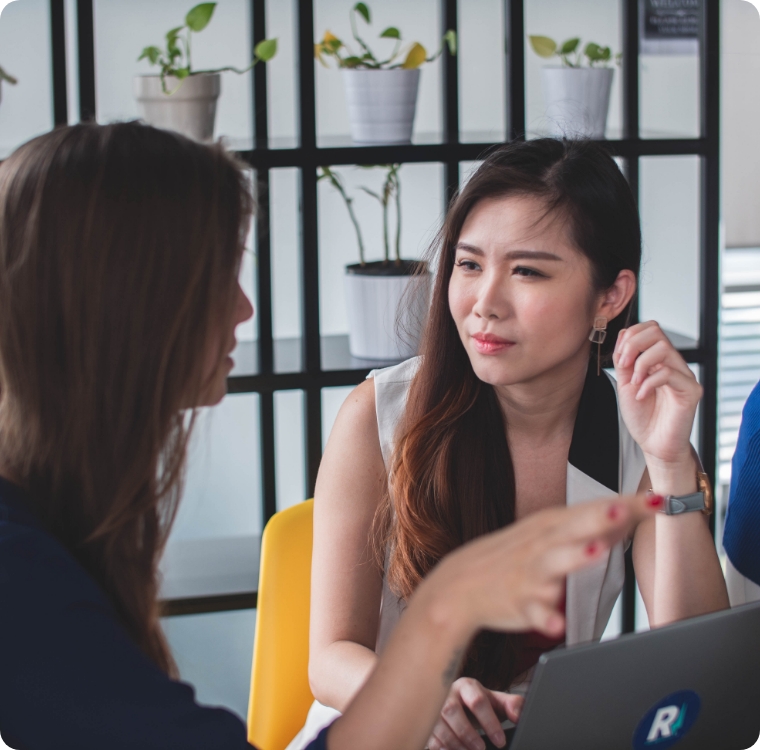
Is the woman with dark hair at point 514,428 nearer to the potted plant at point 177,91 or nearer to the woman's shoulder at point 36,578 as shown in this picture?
the woman's shoulder at point 36,578

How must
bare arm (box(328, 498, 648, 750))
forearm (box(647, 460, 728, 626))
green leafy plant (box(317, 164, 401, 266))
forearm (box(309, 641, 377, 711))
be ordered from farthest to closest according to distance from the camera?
1. green leafy plant (box(317, 164, 401, 266))
2. forearm (box(647, 460, 728, 626))
3. forearm (box(309, 641, 377, 711))
4. bare arm (box(328, 498, 648, 750))

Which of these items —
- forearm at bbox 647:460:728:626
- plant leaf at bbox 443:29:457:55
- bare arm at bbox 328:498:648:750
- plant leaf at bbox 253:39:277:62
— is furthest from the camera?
plant leaf at bbox 443:29:457:55

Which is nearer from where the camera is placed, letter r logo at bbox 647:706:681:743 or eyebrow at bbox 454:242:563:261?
letter r logo at bbox 647:706:681:743

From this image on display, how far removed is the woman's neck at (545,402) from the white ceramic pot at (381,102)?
2.64 feet

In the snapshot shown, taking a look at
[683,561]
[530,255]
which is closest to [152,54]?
[530,255]

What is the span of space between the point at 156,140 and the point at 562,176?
2.76 feet

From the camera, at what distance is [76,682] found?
2.48ft

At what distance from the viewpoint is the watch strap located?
145cm

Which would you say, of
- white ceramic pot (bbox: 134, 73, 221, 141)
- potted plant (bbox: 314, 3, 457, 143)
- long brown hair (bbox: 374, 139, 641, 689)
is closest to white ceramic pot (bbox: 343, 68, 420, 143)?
potted plant (bbox: 314, 3, 457, 143)

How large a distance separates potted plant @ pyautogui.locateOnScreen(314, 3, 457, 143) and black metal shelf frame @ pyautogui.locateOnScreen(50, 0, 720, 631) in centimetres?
6

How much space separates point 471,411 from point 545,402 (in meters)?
0.13

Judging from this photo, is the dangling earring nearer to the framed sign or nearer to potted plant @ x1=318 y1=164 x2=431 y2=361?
potted plant @ x1=318 y1=164 x2=431 y2=361

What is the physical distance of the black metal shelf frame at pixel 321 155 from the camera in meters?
2.07

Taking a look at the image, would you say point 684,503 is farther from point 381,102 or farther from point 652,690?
point 381,102
